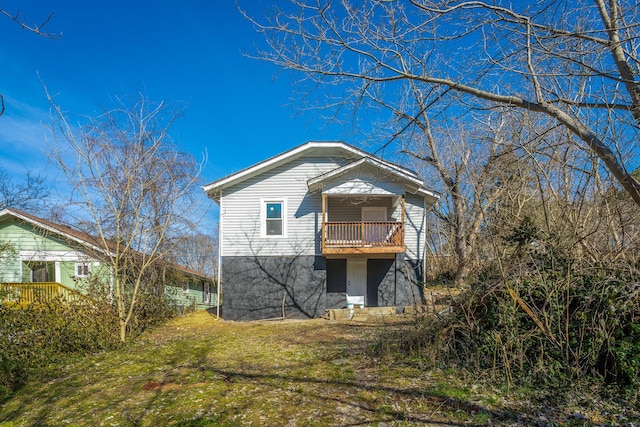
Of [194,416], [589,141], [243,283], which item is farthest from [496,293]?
[243,283]

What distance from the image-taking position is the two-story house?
12258mm

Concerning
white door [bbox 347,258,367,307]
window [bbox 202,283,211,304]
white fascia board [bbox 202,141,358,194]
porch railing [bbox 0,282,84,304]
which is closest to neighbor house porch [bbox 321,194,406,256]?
white door [bbox 347,258,367,307]

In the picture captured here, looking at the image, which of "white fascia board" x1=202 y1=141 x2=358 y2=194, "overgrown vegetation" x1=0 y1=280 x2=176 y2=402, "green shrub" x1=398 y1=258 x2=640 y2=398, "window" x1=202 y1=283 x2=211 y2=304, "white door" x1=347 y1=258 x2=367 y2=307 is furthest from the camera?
"window" x1=202 y1=283 x2=211 y2=304

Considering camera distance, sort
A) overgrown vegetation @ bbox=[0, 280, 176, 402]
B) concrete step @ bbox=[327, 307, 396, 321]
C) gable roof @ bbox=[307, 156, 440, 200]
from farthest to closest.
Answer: concrete step @ bbox=[327, 307, 396, 321]
gable roof @ bbox=[307, 156, 440, 200]
overgrown vegetation @ bbox=[0, 280, 176, 402]

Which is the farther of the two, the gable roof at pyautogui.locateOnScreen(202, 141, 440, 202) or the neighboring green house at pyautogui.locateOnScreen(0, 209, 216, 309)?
the neighboring green house at pyautogui.locateOnScreen(0, 209, 216, 309)

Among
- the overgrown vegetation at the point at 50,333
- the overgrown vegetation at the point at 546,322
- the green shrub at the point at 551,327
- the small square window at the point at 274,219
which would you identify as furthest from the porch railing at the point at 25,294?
the green shrub at the point at 551,327

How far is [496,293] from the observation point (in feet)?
18.5

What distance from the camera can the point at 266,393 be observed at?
5430 mm

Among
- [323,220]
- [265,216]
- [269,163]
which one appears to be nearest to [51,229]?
[265,216]

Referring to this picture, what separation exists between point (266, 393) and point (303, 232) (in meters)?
7.58

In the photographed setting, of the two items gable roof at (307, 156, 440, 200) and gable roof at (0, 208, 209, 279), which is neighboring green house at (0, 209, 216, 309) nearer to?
gable roof at (0, 208, 209, 279)

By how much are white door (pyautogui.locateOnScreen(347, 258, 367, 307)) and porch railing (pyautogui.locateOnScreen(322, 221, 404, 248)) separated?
1445 mm

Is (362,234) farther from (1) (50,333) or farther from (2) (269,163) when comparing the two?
(1) (50,333)

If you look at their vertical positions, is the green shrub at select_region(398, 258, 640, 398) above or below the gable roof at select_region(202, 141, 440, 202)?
below
